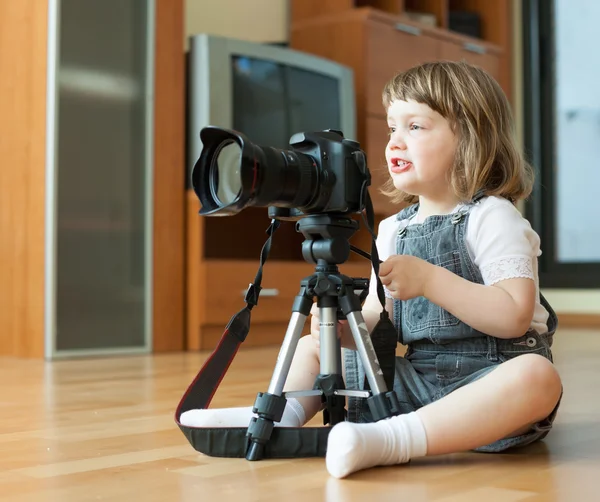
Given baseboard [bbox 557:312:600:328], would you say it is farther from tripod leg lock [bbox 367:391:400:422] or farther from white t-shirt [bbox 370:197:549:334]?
tripod leg lock [bbox 367:391:400:422]

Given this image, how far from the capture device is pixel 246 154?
2.88 feet

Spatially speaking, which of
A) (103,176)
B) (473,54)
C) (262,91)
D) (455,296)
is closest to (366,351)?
(455,296)

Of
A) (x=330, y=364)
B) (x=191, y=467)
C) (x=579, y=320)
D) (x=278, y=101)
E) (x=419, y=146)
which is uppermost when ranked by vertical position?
(x=278, y=101)

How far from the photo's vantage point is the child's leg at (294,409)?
3.34ft

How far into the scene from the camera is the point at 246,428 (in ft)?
3.28

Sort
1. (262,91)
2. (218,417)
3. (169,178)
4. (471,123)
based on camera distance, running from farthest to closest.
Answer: (262,91) < (169,178) < (471,123) < (218,417)

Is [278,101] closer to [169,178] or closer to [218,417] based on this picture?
[169,178]

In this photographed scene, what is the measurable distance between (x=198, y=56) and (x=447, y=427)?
81.8 inches

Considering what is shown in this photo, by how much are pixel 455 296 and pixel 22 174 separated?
71.0 inches

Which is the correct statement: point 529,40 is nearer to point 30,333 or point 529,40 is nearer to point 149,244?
point 149,244

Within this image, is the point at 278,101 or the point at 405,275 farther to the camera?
the point at 278,101

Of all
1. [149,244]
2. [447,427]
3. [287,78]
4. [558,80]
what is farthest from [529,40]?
[447,427]

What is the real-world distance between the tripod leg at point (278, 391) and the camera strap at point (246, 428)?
0.06 feet

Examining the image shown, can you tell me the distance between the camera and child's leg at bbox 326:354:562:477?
940 millimetres
